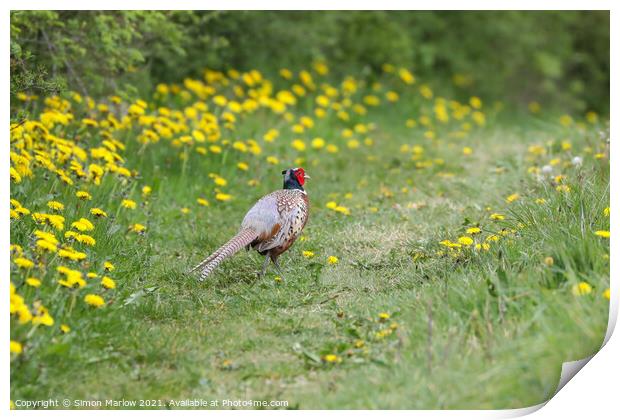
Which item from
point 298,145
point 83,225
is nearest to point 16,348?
point 83,225

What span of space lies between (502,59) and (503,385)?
9.07 m

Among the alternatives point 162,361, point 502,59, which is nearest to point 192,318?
point 162,361

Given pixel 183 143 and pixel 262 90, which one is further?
pixel 262 90

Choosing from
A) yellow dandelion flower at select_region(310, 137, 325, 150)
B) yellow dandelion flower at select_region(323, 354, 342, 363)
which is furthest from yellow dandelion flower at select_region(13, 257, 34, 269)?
yellow dandelion flower at select_region(310, 137, 325, 150)

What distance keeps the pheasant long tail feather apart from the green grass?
132 mm

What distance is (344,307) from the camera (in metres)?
5.29

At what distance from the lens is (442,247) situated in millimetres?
5891

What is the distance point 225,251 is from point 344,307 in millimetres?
892

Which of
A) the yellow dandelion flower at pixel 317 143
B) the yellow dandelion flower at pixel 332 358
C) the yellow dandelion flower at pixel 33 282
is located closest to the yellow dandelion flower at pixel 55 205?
the yellow dandelion flower at pixel 33 282

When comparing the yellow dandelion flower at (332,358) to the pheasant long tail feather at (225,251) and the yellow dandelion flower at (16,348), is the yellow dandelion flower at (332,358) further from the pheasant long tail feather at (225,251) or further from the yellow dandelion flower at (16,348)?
the yellow dandelion flower at (16,348)

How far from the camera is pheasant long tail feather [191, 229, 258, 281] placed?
5.63m

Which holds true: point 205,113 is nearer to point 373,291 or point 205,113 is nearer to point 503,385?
point 373,291

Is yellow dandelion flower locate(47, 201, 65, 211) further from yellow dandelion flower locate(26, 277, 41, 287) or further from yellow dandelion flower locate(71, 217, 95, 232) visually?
yellow dandelion flower locate(26, 277, 41, 287)

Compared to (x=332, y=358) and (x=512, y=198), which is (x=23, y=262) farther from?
(x=512, y=198)
